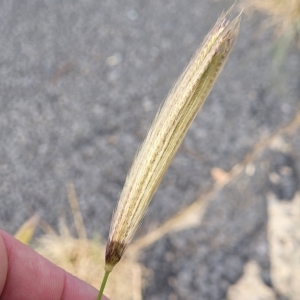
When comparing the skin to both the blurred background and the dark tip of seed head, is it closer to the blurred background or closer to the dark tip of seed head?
the blurred background

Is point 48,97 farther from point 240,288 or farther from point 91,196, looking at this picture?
point 240,288

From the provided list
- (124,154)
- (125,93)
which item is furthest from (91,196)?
(125,93)

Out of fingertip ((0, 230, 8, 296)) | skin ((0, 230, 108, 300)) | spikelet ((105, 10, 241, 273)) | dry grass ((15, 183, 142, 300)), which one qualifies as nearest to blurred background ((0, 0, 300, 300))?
dry grass ((15, 183, 142, 300))

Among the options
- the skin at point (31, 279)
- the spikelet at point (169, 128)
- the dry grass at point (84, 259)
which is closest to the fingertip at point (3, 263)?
the skin at point (31, 279)

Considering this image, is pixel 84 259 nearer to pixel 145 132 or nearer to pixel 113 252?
pixel 145 132

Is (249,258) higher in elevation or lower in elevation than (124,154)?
lower

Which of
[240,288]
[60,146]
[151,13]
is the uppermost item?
[151,13]

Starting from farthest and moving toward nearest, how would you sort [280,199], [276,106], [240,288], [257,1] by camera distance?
[257,1] < [276,106] < [280,199] < [240,288]
